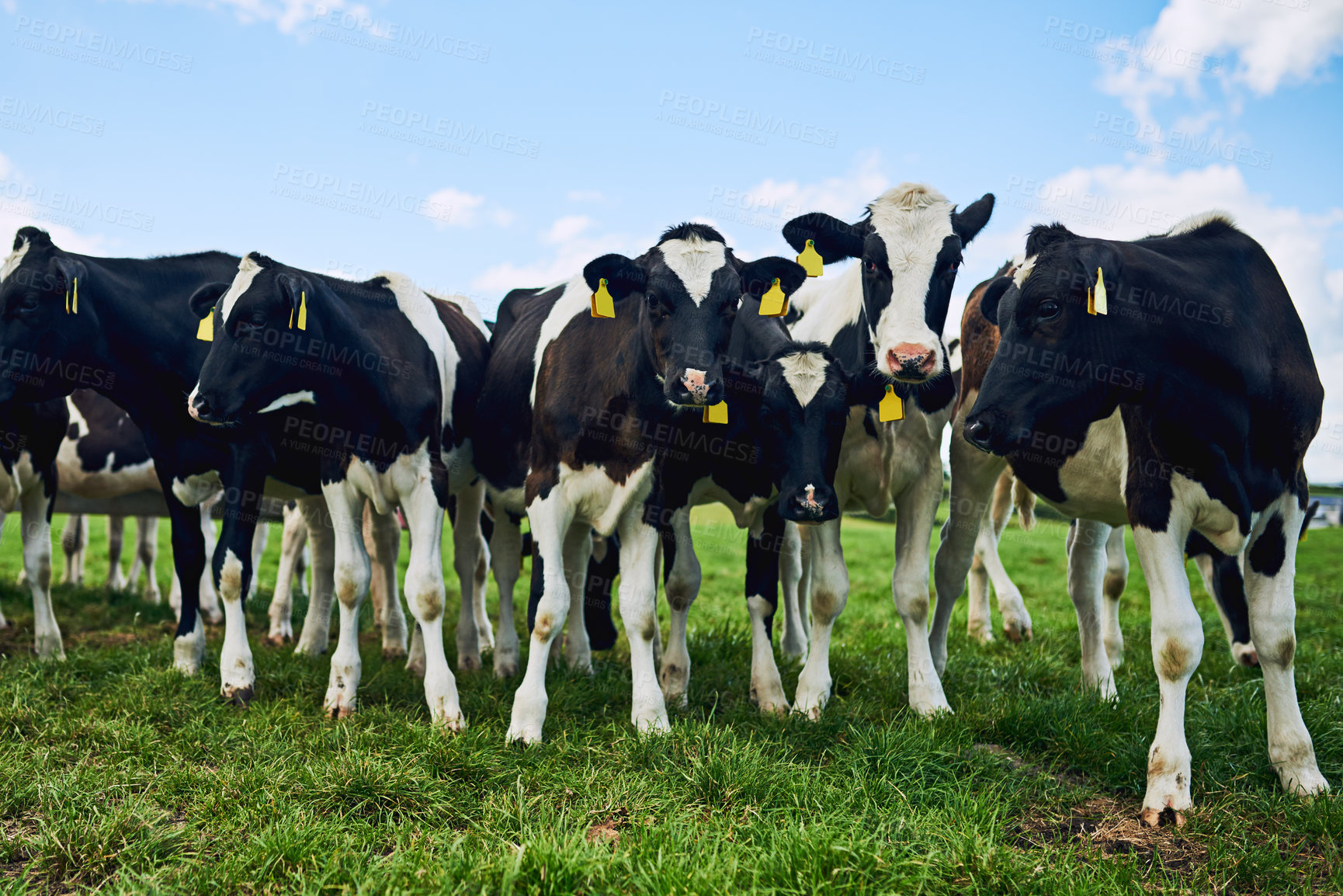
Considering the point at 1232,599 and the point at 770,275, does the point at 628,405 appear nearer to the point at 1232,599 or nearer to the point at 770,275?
the point at 770,275

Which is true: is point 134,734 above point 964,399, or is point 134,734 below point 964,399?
below

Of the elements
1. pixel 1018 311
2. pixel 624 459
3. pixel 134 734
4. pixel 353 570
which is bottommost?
pixel 134 734

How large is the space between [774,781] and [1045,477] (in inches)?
101

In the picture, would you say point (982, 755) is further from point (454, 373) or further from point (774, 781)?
point (454, 373)

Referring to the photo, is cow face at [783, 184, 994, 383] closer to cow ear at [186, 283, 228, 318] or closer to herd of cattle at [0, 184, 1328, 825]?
herd of cattle at [0, 184, 1328, 825]

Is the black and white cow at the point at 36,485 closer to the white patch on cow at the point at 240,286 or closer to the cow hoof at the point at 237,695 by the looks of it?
the cow hoof at the point at 237,695

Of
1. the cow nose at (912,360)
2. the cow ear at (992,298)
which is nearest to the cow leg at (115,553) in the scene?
the cow nose at (912,360)

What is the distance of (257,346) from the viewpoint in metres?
5.80

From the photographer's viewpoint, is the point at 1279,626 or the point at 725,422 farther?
the point at 725,422

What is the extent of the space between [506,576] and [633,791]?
3595 millimetres

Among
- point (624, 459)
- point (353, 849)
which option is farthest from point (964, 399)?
point (353, 849)

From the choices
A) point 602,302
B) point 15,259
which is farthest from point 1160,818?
point 15,259

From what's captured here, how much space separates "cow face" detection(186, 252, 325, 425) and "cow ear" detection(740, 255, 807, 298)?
2645mm

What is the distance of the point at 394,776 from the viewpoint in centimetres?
418
